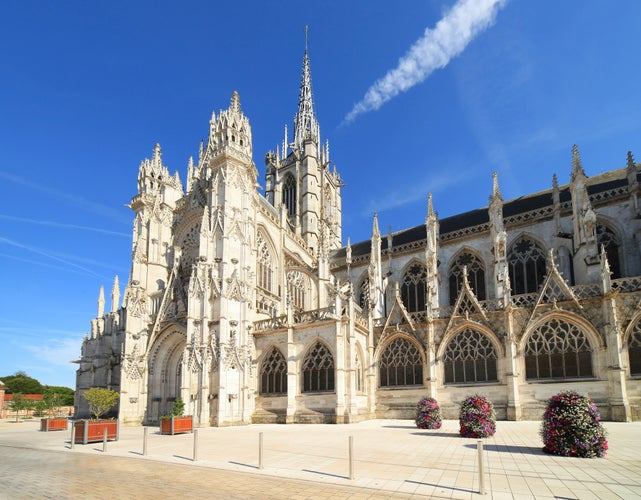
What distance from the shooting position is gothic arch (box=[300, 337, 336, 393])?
23250 millimetres

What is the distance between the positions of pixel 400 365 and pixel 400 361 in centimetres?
22

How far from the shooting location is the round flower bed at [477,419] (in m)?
13.8

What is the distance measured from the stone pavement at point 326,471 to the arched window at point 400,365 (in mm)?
11329

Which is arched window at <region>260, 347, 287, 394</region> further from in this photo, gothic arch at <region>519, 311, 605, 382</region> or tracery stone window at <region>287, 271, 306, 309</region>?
gothic arch at <region>519, 311, 605, 382</region>

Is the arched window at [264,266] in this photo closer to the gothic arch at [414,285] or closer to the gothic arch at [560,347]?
the gothic arch at [414,285]

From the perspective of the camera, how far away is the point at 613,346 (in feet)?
64.8

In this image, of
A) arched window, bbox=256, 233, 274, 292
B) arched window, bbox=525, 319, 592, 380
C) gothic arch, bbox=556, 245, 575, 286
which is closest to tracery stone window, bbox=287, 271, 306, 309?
arched window, bbox=256, 233, 274, 292

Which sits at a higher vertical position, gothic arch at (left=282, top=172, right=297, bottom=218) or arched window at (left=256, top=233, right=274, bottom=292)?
gothic arch at (left=282, top=172, right=297, bottom=218)

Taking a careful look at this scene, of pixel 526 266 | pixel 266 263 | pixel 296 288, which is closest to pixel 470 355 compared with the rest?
pixel 526 266

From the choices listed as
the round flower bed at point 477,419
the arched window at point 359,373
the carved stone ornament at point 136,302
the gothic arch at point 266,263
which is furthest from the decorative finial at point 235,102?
the round flower bed at point 477,419

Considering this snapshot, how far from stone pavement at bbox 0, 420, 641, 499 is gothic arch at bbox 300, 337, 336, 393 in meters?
9.73

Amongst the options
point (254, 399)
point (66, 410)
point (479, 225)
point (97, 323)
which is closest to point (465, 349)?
point (479, 225)

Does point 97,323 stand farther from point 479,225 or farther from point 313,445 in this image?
point 479,225

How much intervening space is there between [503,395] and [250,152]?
2032 centimetres
